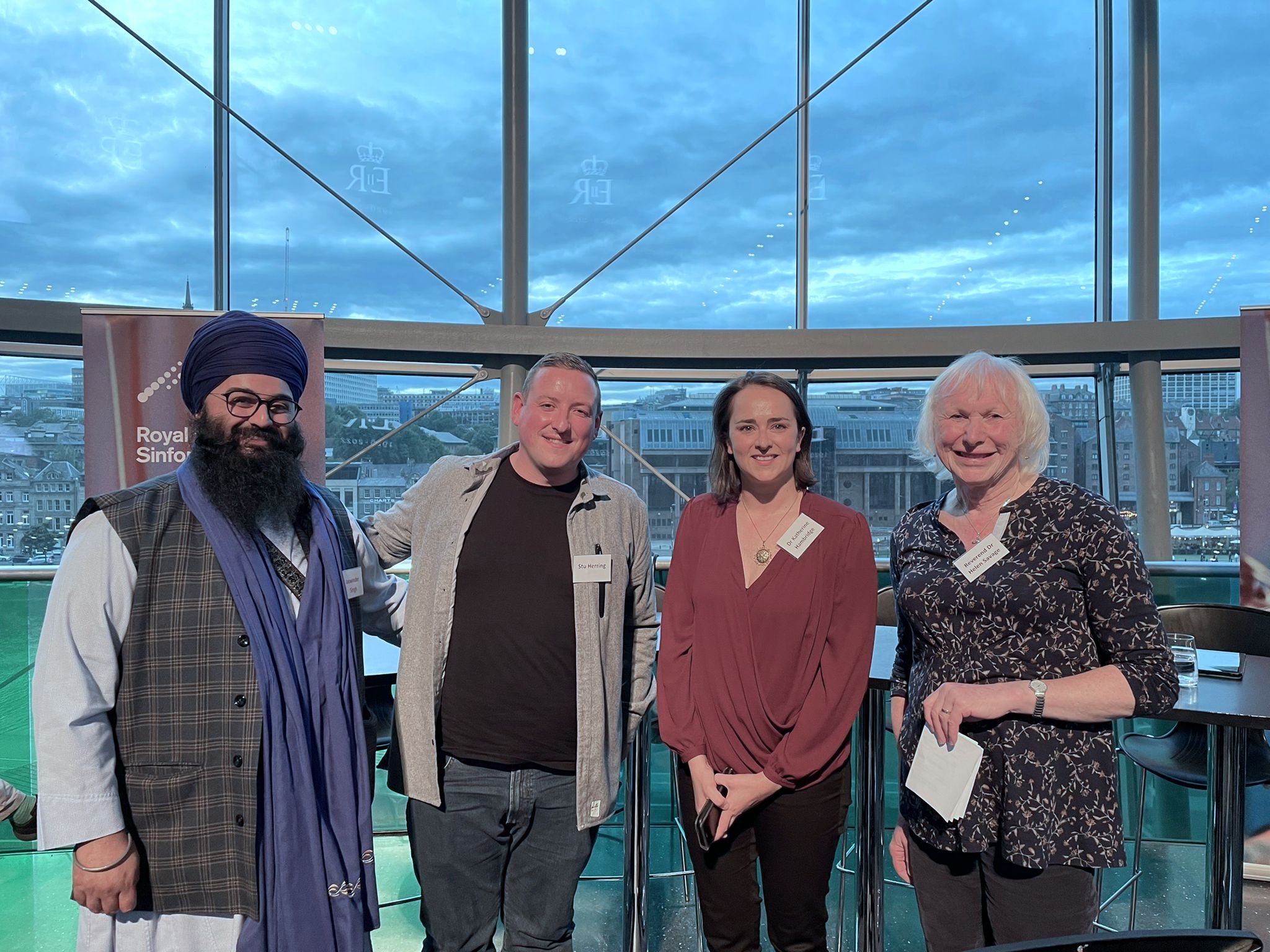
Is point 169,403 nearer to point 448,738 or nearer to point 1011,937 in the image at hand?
point 448,738

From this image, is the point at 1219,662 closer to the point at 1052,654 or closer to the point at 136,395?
the point at 1052,654

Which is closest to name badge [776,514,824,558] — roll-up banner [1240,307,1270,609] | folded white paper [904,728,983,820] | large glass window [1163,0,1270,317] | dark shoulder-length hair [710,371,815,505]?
dark shoulder-length hair [710,371,815,505]

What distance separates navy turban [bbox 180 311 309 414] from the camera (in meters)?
1.57

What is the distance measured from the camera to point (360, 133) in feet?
16.1

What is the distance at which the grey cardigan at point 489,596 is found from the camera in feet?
5.80

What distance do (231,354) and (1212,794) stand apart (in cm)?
261

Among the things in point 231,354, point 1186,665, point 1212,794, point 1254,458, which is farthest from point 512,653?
point 1254,458

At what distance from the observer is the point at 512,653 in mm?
1774

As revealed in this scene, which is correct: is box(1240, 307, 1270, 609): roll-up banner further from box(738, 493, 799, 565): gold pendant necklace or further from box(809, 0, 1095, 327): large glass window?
box(738, 493, 799, 565): gold pendant necklace

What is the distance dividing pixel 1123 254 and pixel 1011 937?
4.68 meters

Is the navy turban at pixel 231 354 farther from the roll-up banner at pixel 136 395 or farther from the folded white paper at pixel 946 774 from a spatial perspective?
the roll-up banner at pixel 136 395

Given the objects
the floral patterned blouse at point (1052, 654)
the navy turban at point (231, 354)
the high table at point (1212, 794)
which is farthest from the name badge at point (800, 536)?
the navy turban at point (231, 354)

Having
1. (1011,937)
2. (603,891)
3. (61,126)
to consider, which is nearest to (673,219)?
(61,126)

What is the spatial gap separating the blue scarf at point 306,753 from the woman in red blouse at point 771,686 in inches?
25.0
